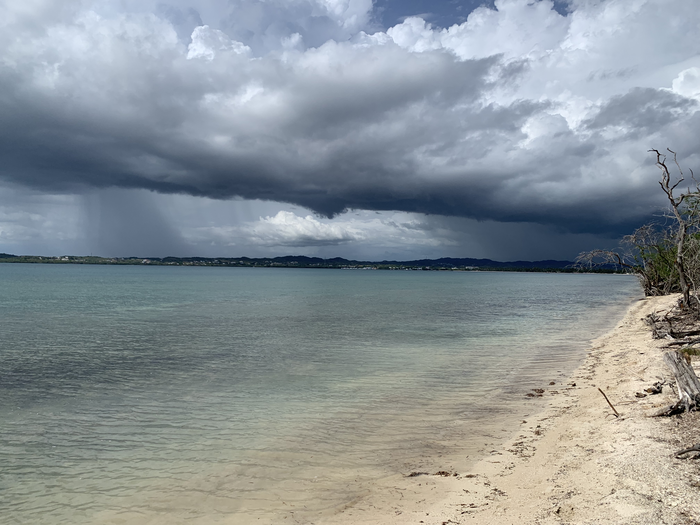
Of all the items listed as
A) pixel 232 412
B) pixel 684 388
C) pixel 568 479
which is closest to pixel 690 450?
pixel 568 479

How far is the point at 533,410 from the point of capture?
1141 centimetres

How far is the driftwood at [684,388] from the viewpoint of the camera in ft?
26.3

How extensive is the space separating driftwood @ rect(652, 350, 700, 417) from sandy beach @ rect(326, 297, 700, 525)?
219 millimetres

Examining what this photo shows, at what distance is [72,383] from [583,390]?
53.9ft

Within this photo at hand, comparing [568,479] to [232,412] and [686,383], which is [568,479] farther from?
[232,412]

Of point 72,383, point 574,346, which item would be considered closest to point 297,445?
point 72,383

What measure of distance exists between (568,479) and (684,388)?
3391 millimetres

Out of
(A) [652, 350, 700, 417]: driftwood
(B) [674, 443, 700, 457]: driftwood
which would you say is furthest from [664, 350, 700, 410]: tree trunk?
(B) [674, 443, 700, 457]: driftwood

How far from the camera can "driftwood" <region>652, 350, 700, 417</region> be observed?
8023 millimetres

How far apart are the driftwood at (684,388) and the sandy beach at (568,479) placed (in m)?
0.22

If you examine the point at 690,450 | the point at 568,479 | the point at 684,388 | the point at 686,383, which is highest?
the point at 686,383

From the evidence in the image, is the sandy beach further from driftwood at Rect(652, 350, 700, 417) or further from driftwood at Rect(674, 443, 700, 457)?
driftwood at Rect(652, 350, 700, 417)

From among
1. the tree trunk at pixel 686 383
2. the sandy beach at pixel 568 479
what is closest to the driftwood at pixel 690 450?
the sandy beach at pixel 568 479

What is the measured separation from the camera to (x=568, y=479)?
671 cm
